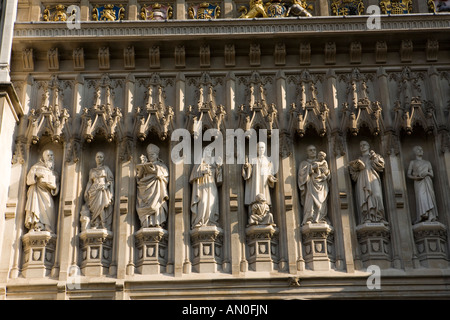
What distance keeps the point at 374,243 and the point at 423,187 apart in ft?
5.26

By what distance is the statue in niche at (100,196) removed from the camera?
16.4 metres

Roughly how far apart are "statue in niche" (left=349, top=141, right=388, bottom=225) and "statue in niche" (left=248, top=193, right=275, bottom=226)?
1.89m

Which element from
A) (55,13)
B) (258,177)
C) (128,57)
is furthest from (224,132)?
(55,13)

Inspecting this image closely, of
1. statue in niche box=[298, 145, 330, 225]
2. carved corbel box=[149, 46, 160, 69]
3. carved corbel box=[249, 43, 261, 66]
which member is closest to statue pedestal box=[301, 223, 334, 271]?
statue in niche box=[298, 145, 330, 225]

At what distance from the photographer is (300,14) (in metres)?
18.5

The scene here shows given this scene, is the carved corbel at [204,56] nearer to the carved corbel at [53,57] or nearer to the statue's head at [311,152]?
the statue's head at [311,152]

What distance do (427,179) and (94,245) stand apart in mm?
6949

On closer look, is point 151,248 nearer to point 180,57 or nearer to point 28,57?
point 180,57

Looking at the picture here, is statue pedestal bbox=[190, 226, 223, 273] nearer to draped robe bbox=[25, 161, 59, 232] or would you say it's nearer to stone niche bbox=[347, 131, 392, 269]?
stone niche bbox=[347, 131, 392, 269]

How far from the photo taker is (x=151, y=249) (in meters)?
16.1

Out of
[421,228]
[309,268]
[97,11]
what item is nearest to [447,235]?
[421,228]

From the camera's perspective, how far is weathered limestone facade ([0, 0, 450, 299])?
15.8 meters

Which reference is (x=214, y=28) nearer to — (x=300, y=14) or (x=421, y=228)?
(x=300, y=14)
